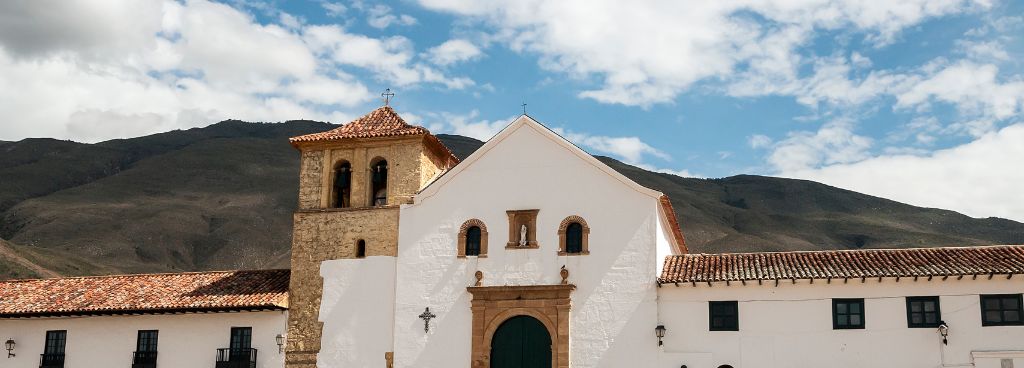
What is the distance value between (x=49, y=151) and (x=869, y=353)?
113 m

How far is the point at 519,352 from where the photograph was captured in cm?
2683

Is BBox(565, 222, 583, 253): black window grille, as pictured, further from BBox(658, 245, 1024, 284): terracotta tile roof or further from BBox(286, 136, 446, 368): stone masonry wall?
BBox(286, 136, 446, 368): stone masonry wall

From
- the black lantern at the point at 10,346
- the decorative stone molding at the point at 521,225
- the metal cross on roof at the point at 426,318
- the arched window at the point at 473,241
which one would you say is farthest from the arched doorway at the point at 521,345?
the black lantern at the point at 10,346

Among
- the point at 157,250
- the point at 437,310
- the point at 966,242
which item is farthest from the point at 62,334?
the point at 966,242

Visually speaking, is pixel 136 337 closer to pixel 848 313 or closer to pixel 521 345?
pixel 521 345

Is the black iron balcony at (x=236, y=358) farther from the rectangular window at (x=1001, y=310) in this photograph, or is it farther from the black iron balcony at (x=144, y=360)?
the rectangular window at (x=1001, y=310)

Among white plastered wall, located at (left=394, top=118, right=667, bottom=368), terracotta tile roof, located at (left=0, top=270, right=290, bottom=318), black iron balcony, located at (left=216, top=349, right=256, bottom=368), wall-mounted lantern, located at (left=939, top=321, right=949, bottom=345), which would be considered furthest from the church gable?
wall-mounted lantern, located at (left=939, top=321, right=949, bottom=345)

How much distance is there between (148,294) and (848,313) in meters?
19.5

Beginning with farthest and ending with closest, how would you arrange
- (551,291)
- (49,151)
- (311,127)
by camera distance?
(311,127) → (49,151) → (551,291)

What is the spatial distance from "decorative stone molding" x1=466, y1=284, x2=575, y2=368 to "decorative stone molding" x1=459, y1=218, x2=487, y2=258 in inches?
42.0

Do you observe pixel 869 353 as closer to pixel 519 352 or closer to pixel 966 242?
pixel 519 352

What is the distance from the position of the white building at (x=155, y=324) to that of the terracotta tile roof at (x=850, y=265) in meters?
11.4

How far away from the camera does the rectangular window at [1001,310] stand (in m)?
24.3

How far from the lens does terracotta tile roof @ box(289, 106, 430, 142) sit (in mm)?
29406
